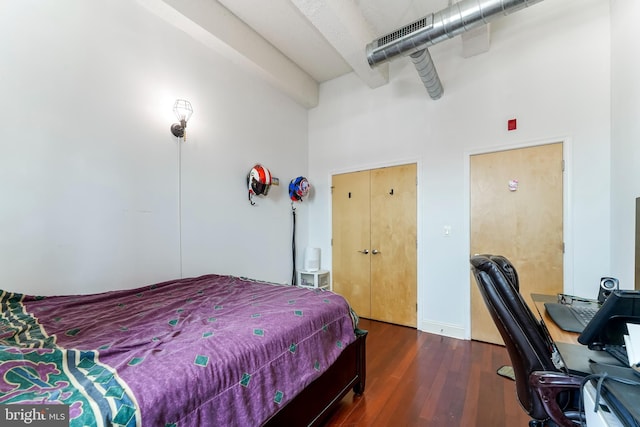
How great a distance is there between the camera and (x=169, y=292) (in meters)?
2.10

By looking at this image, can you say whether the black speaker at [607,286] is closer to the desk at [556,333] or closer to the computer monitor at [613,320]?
the desk at [556,333]

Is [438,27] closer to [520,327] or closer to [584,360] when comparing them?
[520,327]

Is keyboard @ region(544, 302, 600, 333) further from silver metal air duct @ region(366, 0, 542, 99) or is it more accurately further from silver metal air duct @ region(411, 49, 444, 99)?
silver metal air duct @ region(411, 49, 444, 99)

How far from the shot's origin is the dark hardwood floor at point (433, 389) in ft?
5.77

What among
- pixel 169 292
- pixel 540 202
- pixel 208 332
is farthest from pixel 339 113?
pixel 208 332

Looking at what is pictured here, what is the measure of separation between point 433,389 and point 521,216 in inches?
77.5

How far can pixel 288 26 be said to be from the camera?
3061 mm

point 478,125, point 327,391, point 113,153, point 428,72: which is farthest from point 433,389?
point 113,153

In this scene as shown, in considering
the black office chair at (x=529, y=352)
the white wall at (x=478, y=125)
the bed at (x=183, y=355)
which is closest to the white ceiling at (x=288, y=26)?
the white wall at (x=478, y=125)

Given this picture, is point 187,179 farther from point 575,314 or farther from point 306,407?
point 575,314

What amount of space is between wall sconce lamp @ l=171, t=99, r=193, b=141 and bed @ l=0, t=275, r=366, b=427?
1.45 meters

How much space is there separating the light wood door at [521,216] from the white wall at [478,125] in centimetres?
10

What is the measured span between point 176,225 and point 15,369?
5.90 feet

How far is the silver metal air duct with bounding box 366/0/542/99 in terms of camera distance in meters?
2.08
